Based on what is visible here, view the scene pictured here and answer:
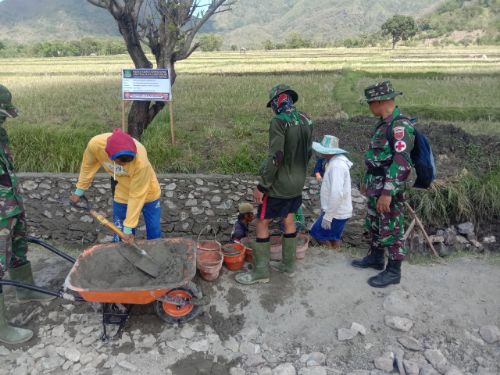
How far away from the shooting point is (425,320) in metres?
3.92

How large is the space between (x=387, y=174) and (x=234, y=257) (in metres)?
1.94

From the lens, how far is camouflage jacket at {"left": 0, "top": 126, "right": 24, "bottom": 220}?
141 inches

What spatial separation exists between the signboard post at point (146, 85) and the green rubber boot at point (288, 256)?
151 inches

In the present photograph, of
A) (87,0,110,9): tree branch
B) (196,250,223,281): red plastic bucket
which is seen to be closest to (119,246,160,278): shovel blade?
(196,250,223,281): red plastic bucket

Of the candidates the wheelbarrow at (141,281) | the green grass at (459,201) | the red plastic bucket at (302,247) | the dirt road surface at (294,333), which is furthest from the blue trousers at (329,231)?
A: the wheelbarrow at (141,281)

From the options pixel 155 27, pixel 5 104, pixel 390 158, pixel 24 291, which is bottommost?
pixel 24 291

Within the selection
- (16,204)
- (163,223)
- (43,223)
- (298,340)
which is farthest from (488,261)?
(43,223)

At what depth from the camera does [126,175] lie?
13.3 ft

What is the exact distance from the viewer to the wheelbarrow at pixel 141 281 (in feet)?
11.6

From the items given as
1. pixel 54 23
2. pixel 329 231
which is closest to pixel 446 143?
pixel 329 231

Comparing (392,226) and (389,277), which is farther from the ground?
(392,226)

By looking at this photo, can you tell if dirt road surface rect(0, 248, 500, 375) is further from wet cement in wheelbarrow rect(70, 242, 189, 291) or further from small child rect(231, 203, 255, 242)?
small child rect(231, 203, 255, 242)

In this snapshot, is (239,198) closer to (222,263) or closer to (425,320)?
(222,263)

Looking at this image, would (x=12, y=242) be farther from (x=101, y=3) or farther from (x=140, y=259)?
(x=101, y=3)
